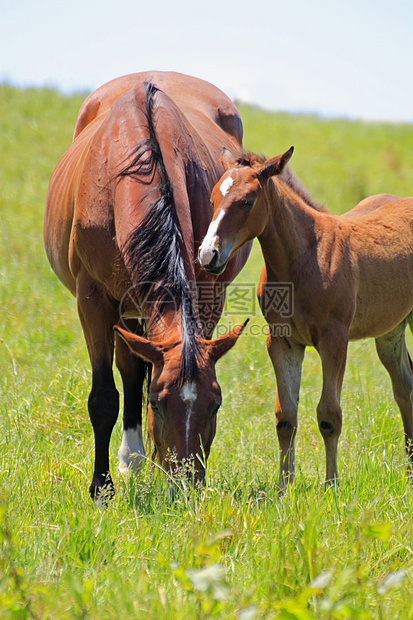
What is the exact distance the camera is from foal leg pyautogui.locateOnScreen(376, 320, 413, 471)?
4234 millimetres

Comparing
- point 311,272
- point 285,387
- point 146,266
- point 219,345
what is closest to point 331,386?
point 285,387

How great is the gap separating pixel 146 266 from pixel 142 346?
472 millimetres

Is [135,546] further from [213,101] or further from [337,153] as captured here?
[337,153]

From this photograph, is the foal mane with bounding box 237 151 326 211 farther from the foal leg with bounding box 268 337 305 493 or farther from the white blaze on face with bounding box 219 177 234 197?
the foal leg with bounding box 268 337 305 493

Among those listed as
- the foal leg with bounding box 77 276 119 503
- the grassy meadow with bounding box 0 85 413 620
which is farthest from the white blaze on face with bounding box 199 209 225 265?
the grassy meadow with bounding box 0 85 413 620

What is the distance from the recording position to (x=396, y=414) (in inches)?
181

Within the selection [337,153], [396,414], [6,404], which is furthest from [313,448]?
[337,153]

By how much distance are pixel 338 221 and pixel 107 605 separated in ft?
8.44

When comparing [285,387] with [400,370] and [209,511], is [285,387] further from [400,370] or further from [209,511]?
[209,511]

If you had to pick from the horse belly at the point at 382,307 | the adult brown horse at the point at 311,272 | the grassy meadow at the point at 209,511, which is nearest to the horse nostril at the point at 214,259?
the adult brown horse at the point at 311,272

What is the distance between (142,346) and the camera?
269 cm

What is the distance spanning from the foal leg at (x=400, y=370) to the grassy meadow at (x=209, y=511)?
182 mm

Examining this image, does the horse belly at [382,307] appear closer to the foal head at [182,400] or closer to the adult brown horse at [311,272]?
the adult brown horse at [311,272]

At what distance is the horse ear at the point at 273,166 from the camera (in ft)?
10.7
